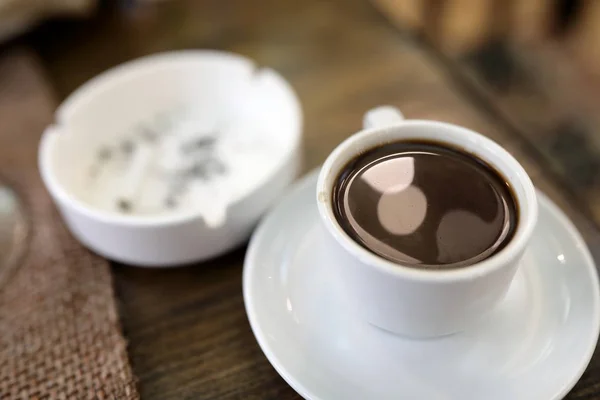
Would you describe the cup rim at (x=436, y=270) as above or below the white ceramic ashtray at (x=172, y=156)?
above

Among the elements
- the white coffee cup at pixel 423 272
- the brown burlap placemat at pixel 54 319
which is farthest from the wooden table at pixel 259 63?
the white coffee cup at pixel 423 272

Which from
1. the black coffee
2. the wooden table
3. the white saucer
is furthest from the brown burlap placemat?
the black coffee

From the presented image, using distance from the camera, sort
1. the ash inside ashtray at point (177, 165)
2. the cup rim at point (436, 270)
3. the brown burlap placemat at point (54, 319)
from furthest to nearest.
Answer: the ash inside ashtray at point (177, 165)
the brown burlap placemat at point (54, 319)
the cup rim at point (436, 270)

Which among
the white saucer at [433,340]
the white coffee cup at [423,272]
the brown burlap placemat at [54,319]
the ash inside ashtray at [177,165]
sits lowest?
the brown burlap placemat at [54,319]

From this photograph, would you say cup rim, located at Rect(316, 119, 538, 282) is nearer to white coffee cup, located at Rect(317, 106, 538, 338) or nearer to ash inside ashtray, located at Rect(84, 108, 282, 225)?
white coffee cup, located at Rect(317, 106, 538, 338)

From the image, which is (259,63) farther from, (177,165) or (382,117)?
(382,117)

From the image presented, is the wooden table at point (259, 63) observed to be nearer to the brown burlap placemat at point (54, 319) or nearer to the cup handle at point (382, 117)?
the brown burlap placemat at point (54, 319)
